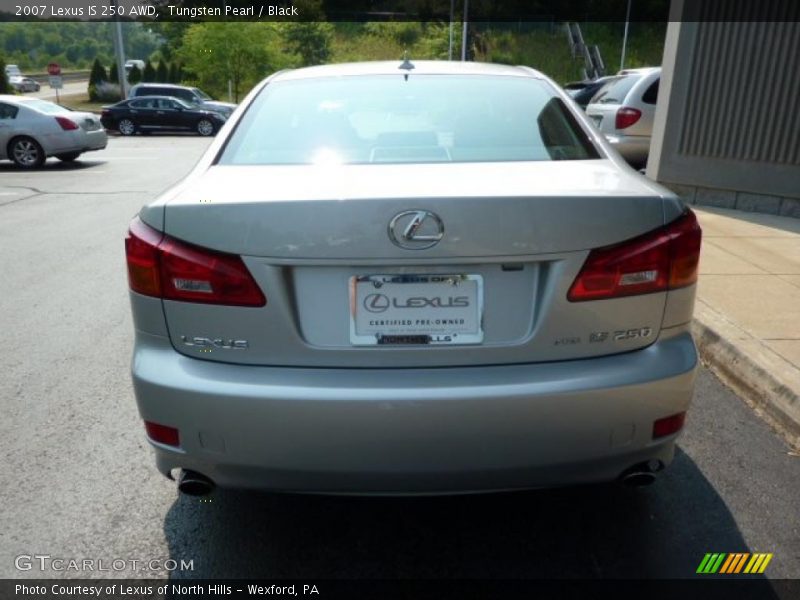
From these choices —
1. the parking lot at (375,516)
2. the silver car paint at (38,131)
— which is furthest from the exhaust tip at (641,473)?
the silver car paint at (38,131)

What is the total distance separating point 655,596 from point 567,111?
1.84m

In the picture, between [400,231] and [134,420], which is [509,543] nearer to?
[400,231]

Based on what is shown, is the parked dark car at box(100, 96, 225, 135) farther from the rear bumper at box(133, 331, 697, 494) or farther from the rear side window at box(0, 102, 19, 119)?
the rear bumper at box(133, 331, 697, 494)

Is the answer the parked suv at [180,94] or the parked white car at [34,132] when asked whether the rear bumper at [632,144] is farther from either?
the parked suv at [180,94]

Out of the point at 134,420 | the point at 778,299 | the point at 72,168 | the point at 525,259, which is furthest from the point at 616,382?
the point at 72,168

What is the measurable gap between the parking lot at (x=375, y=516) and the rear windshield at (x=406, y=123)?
56cm

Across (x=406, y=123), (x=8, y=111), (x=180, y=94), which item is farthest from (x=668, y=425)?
(x=180, y=94)

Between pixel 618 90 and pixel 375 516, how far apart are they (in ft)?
30.3

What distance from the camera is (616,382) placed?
2.01 m

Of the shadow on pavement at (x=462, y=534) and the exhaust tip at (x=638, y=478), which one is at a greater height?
the exhaust tip at (x=638, y=478)

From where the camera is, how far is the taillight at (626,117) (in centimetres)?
1002

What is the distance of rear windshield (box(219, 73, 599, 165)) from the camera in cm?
248

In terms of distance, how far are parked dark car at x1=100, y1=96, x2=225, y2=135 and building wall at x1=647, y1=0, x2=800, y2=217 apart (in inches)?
725

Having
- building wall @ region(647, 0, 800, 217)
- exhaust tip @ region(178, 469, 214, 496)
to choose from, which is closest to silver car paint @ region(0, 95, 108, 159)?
building wall @ region(647, 0, 800, 217)
